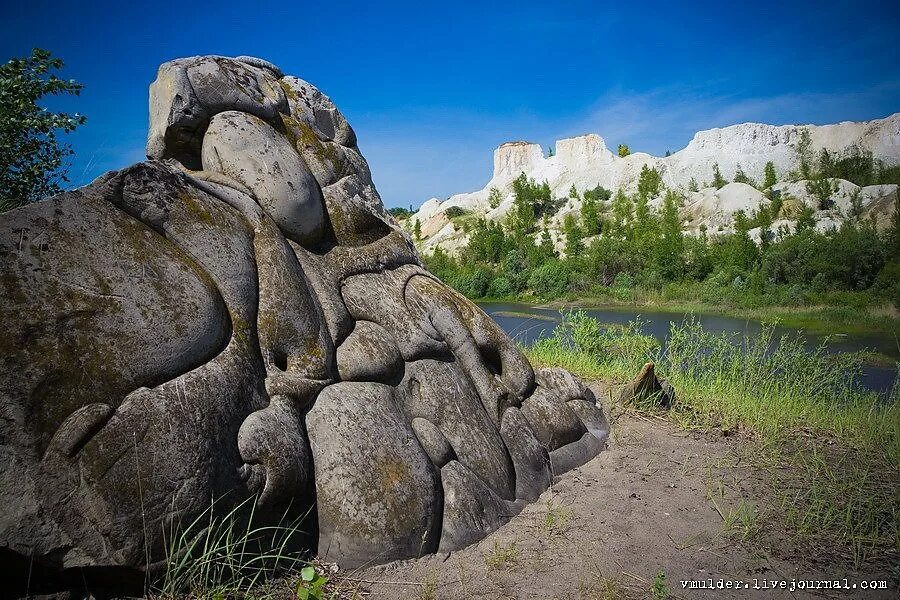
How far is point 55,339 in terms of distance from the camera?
247 centimetres

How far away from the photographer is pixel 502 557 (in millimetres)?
3252

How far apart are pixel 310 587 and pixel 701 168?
70765mm

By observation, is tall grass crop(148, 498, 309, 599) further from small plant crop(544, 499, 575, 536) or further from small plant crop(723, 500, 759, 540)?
small plant crop(723, 500, 759, 540)

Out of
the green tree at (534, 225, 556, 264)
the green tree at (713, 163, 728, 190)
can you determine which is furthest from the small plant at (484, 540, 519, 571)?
the green tree at (713, 163, 728, 190)

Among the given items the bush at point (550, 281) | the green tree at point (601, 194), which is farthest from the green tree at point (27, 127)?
the green tree at point (601, 194)

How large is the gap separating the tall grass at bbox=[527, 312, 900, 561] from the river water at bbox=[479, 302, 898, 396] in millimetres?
546

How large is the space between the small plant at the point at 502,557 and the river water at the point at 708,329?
184 inches

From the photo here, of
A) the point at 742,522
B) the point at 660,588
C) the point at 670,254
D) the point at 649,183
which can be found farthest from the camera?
the point at 649,183

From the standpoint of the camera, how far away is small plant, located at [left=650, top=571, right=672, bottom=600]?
9.44 ft

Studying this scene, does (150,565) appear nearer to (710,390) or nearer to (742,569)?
(742,569)

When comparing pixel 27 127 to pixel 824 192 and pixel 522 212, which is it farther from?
pixel 522 212

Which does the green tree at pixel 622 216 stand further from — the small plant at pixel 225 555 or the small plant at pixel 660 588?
the small plant at pixel 225 555

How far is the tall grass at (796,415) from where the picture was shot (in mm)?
3693

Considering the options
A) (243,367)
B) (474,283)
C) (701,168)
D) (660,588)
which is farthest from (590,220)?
(243,367)
